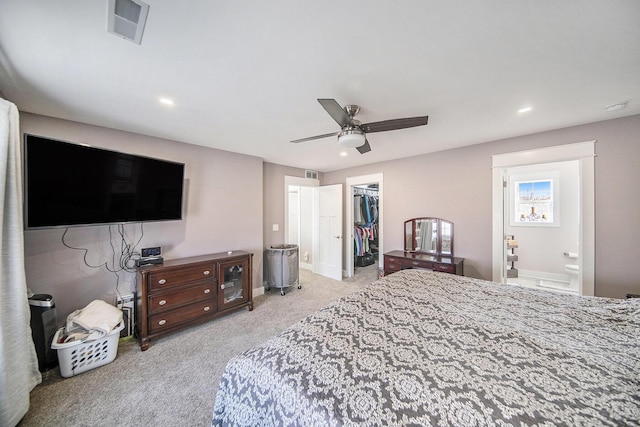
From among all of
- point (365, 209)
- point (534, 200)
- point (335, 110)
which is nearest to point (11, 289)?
point (335, 110)

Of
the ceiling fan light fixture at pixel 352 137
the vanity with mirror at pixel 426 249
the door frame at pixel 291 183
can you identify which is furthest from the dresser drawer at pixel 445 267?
the door frame at pixel 291 183

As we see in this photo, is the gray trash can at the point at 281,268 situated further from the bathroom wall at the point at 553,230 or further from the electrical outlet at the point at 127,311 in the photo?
the bathroom wall at the point at 553,230

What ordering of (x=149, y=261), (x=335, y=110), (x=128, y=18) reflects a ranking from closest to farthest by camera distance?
(x=128, y=18) → (x=335, y=110) → (x=149, y=261)

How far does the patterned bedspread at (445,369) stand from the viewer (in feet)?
2.60

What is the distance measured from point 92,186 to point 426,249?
14.5ft

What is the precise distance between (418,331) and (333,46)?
5.89 feet

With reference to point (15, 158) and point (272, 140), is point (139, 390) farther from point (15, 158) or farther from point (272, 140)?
point (272, 140)

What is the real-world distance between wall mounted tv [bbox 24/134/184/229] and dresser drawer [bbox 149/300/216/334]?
1100mm

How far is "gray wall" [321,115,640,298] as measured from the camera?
226 cm

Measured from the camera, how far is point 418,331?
132cm

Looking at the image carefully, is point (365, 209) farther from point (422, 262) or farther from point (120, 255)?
point (120, 255)

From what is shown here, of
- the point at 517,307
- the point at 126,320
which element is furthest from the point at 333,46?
the point at 126,320

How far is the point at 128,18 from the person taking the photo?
1.13 meters

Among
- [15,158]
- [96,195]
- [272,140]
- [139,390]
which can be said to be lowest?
[139,390]
